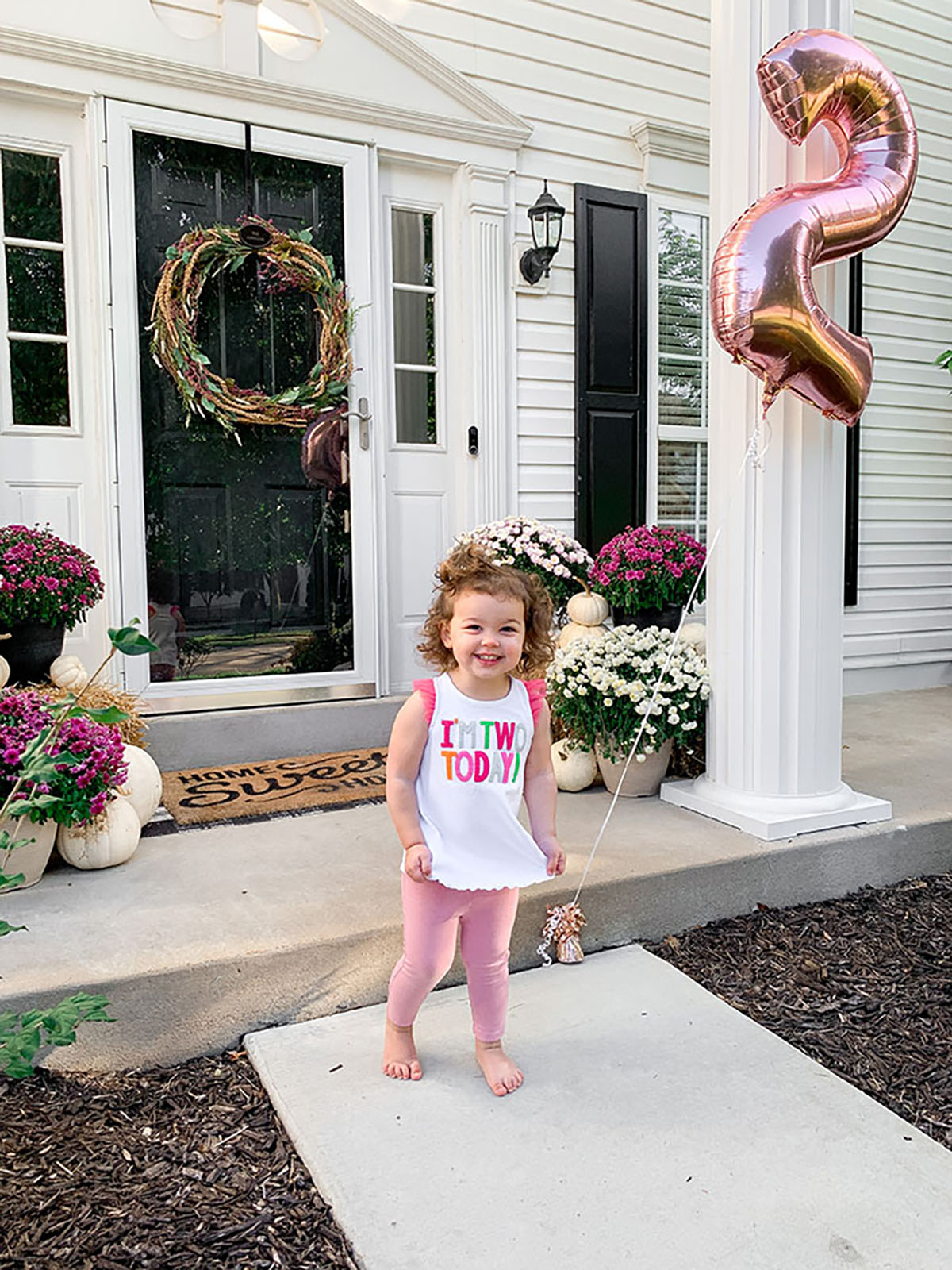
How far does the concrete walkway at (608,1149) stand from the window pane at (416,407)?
9.08 feet

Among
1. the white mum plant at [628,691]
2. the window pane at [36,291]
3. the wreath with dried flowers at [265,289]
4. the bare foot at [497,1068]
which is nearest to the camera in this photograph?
the bare foot at [497,1068]

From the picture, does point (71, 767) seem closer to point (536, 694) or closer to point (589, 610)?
point (536, 694)

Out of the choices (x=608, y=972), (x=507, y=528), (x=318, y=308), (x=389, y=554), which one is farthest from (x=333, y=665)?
(x=608, y=972)

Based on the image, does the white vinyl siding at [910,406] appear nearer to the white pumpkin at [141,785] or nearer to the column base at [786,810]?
the column base at [786,810]

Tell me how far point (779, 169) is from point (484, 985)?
2213 millimetres

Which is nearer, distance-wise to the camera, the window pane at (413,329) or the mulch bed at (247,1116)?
the mulch bed at (247,1116)

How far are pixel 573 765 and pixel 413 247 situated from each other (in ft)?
7.94

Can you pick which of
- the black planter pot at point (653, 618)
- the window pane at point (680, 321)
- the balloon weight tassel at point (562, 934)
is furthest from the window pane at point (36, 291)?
the balloon weight tassel at point (562, 934)

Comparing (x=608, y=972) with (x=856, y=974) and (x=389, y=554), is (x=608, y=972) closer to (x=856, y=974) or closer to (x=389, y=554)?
(x=856, y=974)

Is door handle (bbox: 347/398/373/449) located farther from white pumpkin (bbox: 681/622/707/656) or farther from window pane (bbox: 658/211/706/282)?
window pane (bbox: 658/211/706/282)

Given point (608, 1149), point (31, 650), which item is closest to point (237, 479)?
point (31, 650)

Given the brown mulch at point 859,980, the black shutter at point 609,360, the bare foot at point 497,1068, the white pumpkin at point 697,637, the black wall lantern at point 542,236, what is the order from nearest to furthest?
1. the bare foot at point 497,1068
2. the brown mulch at point 859,980
3. the white pumpkin at point 697,637
4. the black wall lantern at point 542,236
5. the black shutter at point 609,360

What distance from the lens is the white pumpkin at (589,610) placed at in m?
3.56

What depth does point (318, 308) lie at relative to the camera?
154 inches
